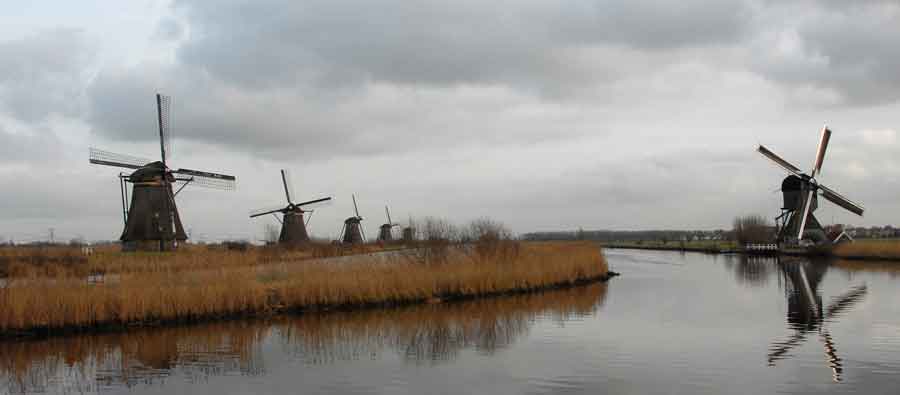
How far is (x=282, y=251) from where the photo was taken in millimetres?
36062

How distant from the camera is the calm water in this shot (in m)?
9.95

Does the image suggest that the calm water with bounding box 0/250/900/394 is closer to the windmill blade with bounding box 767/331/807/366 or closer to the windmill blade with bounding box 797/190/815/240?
the windmill blade with bounding box 767/331/807/366

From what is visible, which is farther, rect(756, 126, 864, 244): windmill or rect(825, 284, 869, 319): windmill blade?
rect(756, 126, 864, 244): windmill

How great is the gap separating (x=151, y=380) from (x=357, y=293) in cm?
792

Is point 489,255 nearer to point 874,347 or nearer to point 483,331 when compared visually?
point 483,331

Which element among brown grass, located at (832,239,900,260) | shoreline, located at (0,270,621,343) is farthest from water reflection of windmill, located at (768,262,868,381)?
brown grass, located at (832,239,900,260)

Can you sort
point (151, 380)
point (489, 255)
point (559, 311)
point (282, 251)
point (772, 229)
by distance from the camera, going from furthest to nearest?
1. point (772, 229)
2. point (282, 251)
3. point (489, 255)
4. point (559, 311)
5. point (151, 380)

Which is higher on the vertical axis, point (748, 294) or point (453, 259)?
point (453, 259)

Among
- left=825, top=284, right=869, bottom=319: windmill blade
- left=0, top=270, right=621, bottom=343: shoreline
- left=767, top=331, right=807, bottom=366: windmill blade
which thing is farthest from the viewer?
left=825, top=284, right=869, bottom=319: windmill blade

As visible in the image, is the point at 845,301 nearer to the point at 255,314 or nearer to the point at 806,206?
the point at 255,314

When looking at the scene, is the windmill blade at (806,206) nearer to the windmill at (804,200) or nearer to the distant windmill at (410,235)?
the windmill at (804,200)

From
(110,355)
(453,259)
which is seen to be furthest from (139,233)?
(110,355)

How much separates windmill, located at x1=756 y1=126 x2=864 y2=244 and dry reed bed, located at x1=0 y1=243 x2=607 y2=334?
3229 cm

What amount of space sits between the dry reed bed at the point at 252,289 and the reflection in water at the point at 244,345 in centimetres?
55
